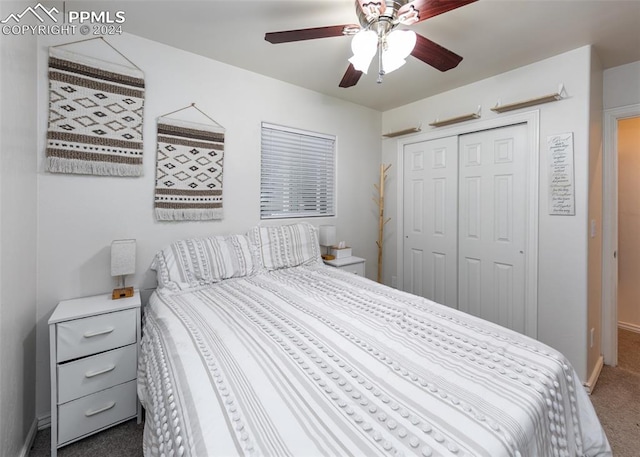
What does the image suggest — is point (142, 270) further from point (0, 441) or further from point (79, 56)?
point (79, 56)

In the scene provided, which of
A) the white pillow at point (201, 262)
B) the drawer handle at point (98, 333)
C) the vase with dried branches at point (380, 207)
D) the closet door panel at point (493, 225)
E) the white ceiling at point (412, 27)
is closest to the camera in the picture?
the drawer handle at point (98, 333)

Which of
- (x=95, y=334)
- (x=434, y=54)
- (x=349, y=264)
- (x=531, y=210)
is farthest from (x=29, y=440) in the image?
(x=531, y=210)

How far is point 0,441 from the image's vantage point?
1.18 m

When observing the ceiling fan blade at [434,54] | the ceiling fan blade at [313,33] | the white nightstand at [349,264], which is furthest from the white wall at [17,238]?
the white nightstand at [349,264]

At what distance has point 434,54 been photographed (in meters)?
1.67

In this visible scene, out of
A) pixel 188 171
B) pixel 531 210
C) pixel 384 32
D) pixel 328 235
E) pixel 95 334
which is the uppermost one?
pixel 384 32

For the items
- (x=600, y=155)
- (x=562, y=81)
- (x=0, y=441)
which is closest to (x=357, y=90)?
(x=562, y=81)

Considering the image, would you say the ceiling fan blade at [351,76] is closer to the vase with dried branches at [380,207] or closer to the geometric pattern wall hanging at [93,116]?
the geometric pattern wall hanging at [93,116]

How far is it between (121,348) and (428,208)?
2983mm

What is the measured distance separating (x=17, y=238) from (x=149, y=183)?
33.5 inches

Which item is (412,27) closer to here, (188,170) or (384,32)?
(384,32)

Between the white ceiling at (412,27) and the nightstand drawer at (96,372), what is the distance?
6.83ft

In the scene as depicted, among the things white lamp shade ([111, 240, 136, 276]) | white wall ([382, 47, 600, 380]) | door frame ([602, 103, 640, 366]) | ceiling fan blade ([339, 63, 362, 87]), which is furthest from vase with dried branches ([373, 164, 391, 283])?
white lamp shade ([111, 240, 136, 276])

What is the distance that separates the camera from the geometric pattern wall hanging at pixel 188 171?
2.14m
